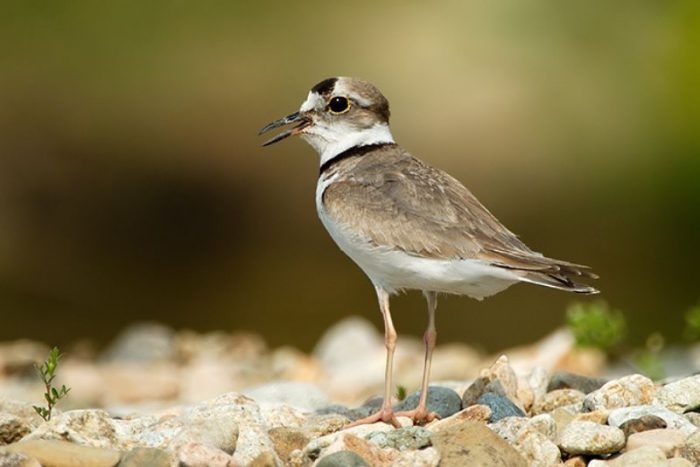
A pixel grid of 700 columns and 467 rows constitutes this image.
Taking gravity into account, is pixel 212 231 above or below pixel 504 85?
below

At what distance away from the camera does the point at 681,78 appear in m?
21.2

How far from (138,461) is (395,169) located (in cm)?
241

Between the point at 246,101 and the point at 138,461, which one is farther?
the point at 246,101

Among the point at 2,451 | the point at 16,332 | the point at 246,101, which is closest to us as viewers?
the point at 2,451

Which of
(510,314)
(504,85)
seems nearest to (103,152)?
(504,85)

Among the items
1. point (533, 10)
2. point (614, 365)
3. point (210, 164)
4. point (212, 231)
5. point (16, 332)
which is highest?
point (533, 10)

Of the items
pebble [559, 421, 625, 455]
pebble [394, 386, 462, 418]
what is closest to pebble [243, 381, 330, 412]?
pebble [394, 386, 462, 418]

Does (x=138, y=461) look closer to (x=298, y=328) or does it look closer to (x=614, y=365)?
(x=614, y=365)

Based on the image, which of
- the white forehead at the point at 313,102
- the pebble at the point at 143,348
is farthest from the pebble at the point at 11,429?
the pebble at the point at 143,348

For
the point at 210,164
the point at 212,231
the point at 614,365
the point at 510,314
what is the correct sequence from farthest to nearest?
the point at 210,164 < the point at 212,231 < the point at 510,314 < the point at 614,365

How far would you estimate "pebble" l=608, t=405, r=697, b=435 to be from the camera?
5.51m

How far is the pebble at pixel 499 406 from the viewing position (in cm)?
596

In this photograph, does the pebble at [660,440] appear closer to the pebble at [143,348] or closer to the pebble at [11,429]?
the pebble at [11,429]

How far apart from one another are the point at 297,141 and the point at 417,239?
50.1 ft
